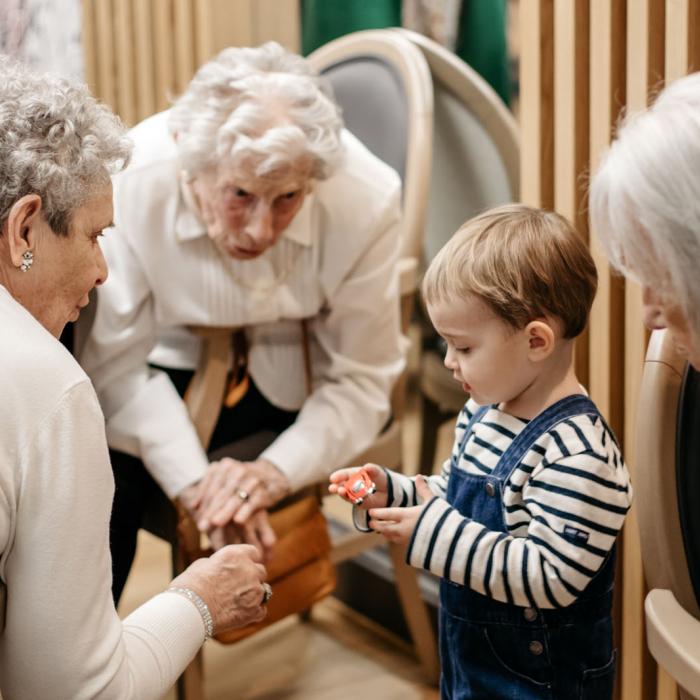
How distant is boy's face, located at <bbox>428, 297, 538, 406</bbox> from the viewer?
1.27 meters

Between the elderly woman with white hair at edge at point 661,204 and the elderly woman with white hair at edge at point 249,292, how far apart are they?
36.2 inches

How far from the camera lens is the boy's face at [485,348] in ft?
4.17

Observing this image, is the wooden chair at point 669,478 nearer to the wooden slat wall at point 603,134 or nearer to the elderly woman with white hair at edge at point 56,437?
the wooden slat wall at point 603,134

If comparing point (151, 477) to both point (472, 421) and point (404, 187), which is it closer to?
point (404, 187)

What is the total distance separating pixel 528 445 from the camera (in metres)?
1.28

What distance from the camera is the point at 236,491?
201cm

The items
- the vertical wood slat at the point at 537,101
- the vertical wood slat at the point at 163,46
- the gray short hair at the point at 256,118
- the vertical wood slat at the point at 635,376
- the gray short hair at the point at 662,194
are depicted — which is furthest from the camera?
the vertical wood slat at the point at 163,46

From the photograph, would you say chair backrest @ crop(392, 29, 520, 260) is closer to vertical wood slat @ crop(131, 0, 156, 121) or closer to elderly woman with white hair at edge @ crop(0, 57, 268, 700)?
vertical wood slat @ crop(131, 0, 156, 121)

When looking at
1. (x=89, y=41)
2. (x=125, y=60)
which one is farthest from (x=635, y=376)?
(x=89, y=41)

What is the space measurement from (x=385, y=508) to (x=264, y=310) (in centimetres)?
85

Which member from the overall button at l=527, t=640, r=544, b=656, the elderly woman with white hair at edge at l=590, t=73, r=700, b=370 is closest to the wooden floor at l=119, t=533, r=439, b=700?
the overall button at l=527, t=640, r=544, b=656

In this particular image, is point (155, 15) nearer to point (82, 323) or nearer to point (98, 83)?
point (98, 83)

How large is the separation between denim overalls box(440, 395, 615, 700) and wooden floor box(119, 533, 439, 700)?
1059 millimetres

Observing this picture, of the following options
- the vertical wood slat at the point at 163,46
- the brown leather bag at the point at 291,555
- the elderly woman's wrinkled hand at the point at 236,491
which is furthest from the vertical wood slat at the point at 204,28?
the elderly woman's wrinkled hand at the point at 236,491
